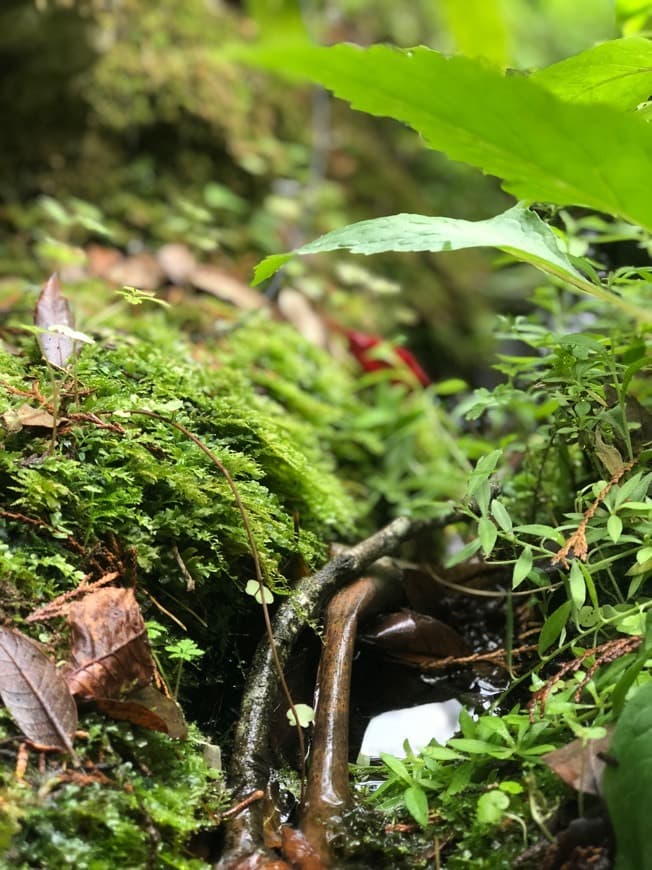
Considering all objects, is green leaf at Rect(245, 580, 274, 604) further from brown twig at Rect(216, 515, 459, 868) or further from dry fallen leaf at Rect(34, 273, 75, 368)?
dry fallen leaf at Rect(34, 273, 75, 368)

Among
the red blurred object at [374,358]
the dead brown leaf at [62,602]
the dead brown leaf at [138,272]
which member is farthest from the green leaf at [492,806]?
the dead brown leaf at [138,272]

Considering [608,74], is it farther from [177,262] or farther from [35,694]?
[177,262]

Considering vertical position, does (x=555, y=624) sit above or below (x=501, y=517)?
below

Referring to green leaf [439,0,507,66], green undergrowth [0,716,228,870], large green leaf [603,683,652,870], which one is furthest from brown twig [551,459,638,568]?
green leaf [439,0,507,66]

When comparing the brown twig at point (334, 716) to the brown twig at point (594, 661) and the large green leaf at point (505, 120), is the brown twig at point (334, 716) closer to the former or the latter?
the brown twig at point (594, 661)

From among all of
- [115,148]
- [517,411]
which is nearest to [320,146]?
[115,148]

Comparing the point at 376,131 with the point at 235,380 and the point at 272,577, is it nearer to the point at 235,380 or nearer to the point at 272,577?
the point at 235,380

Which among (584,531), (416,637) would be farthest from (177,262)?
(584,531)
